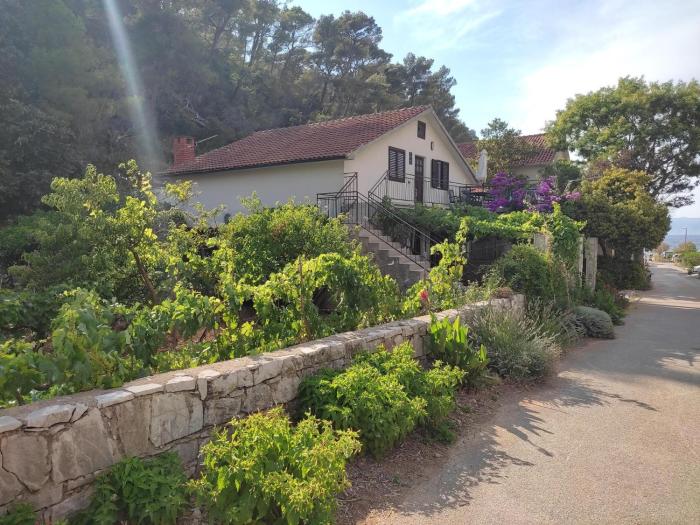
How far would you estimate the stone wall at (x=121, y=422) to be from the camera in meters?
2.52

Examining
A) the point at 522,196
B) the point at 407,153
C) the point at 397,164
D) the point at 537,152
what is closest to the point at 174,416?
the point at 397,164

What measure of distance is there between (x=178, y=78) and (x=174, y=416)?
27.9 m

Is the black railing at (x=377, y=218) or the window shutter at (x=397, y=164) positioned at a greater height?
the window shutter at (x=397, y=164)

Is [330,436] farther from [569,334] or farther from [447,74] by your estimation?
[447,74]

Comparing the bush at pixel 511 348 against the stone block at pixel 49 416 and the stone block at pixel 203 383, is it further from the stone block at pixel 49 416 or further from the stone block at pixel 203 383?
the stone block at pixel 49 416

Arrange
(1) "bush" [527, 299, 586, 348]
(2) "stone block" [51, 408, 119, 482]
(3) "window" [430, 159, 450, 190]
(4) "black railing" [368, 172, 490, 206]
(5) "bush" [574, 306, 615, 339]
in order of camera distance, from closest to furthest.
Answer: (2) "stone block" [51, 408, 119, 482]
(1) "bush" [527, 299, 586, 348]
(5) "bush" [574, 306, 615, 339]
(4) "black railing" [368, 172, 490, 206]
(3) "window" [430, 159, 450, 190]

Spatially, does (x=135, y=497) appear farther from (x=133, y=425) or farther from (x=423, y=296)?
(x=423, y=296)

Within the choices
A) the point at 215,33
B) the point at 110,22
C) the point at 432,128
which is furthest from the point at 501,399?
the point at 215,33

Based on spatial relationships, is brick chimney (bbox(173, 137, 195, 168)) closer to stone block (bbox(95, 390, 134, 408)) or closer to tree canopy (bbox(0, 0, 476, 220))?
tree canopy (bbox(0, 0, 476, 220))

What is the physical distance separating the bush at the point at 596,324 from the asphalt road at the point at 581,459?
2332 millimetres

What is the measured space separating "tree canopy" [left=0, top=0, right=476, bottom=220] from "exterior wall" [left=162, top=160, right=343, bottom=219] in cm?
323

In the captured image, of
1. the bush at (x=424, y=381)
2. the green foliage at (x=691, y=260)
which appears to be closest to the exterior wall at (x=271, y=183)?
the bush at (x=424, y=381)

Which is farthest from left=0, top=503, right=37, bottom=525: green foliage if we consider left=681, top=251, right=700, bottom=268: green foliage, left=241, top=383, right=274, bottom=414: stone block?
left=681, top=251, right=700, bottom=268: green foliage

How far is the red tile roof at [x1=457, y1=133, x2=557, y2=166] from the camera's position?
27023 millimetres
